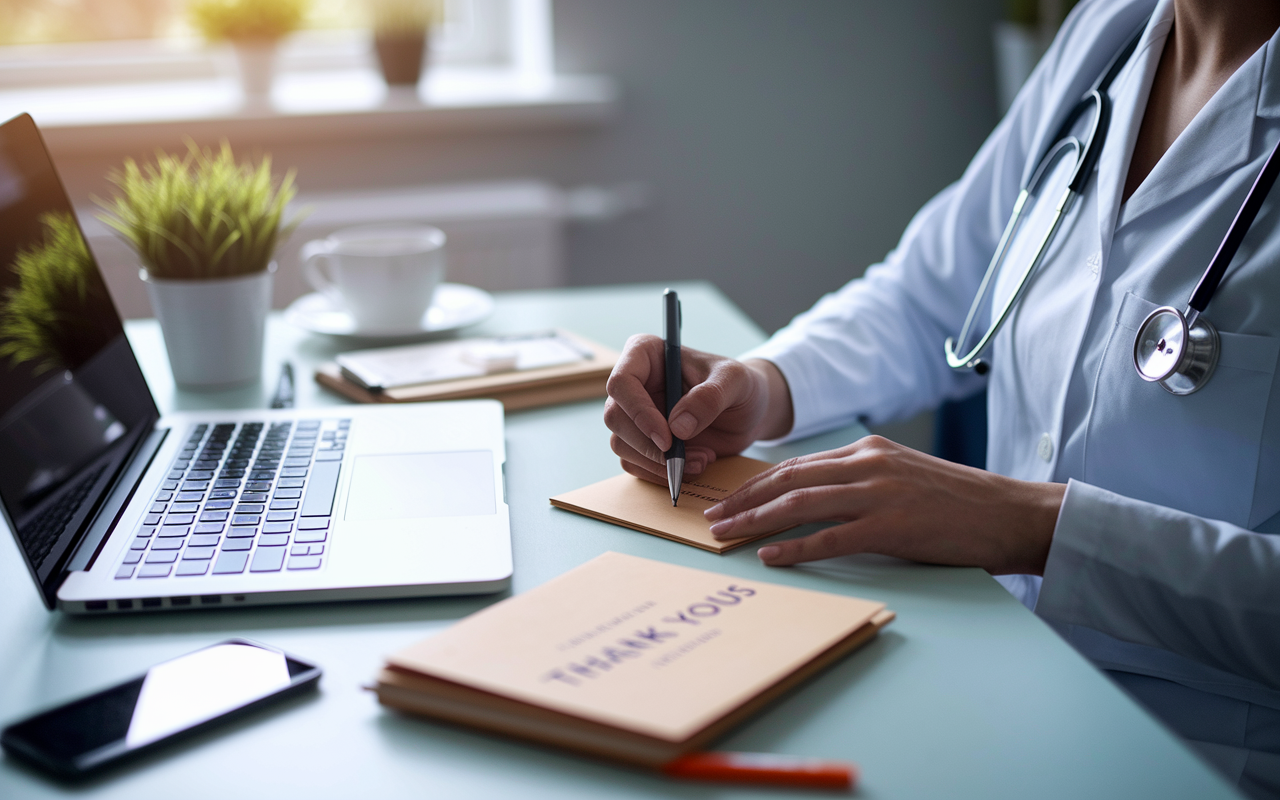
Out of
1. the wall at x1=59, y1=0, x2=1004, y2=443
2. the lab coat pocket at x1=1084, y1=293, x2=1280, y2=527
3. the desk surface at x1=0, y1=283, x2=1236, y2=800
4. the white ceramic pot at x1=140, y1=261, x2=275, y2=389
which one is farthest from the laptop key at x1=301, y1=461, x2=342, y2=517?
the wall at x1=59, y1=0, x2=1004, y2=443

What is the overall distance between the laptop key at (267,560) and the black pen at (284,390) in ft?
1.14

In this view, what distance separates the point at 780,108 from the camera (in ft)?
6.95

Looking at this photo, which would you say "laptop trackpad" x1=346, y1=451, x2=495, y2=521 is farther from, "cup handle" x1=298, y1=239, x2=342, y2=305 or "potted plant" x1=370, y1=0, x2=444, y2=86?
"potted plant" x1=370, y1=0, x2=444, y2=86

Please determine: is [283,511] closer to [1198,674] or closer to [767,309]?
[1198,674]

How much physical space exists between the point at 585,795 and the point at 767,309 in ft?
6.25

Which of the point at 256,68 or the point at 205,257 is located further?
the point at 256,68

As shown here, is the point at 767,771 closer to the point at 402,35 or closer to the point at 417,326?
the point at 417,326

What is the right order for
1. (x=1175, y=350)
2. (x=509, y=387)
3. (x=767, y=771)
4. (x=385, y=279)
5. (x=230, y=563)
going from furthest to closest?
(x=385, y=279)
(x=509, y=387)
(x=1175, y=350)
(x=230, y=563)
(x=767, y=771)

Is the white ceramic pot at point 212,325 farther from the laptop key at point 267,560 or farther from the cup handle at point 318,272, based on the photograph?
the laptop key at point 267,560

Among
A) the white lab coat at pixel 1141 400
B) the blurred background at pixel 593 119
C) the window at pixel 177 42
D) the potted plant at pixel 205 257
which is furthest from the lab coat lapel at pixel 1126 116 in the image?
the window at pixel 177 42

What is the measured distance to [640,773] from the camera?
1.48 feet

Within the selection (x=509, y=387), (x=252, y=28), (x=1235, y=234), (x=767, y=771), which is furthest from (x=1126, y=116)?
(x=252, y=28)

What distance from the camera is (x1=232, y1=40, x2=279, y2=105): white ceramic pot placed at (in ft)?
6.47

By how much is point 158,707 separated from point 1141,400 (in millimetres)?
697
